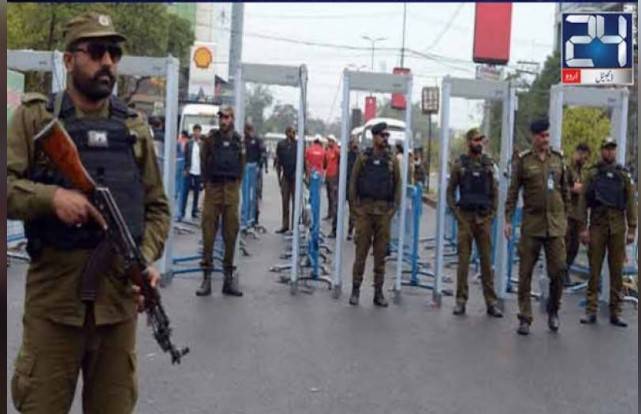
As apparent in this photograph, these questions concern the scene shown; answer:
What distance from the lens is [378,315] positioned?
924 centimetres

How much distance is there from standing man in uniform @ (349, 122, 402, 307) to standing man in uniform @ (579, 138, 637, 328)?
2.03 m

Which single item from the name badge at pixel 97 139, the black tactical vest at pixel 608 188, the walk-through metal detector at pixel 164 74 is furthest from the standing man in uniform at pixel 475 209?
the name badge at pixel 97 139

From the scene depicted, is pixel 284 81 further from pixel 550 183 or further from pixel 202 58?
pixel 202 58

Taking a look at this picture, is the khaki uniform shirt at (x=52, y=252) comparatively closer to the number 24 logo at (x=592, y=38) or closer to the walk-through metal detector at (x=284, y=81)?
the number 24 logo at (x=592, y=38)

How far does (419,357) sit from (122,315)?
4.27 meters

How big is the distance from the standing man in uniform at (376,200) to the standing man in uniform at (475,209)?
66 cm

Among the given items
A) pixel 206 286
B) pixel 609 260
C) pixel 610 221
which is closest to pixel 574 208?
pixel 609 260

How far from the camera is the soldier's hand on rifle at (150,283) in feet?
11.3

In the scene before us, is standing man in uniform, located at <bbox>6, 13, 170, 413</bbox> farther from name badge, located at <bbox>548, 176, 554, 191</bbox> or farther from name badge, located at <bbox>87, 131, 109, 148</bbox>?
name badge, located at <bbox>548, 176, 554, 191</bbox>

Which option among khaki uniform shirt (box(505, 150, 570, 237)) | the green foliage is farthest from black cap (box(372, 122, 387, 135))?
the green foliage

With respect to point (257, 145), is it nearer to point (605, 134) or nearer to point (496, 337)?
point (605, 134)

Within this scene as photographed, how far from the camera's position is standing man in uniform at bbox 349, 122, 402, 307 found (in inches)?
385

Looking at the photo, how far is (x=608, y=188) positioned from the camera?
9328 millimetres

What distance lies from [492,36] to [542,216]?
853 inches
